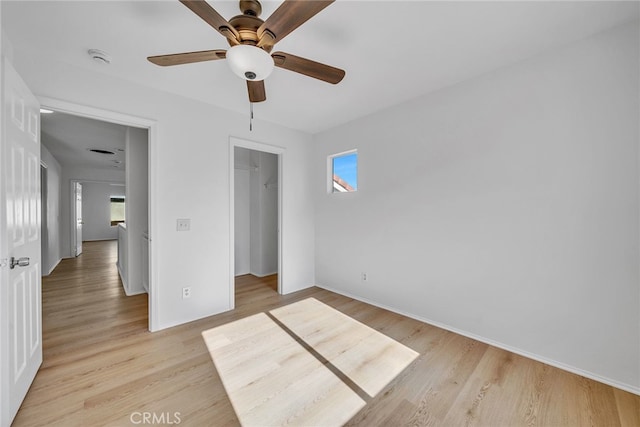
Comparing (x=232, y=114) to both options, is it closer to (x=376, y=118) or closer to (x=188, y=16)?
(x=188, y=16)

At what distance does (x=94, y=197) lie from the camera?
9.25 metres

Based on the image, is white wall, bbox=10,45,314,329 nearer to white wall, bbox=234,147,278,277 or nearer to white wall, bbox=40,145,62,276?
white wall, bbox=234,147,278,277

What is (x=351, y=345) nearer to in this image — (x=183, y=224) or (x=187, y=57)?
(x=183, y=224)

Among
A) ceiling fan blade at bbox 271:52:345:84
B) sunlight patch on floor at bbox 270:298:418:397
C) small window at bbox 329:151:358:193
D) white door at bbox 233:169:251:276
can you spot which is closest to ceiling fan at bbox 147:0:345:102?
ceiling fan blade at bbox 271:52:345:84

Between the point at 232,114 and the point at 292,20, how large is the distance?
6.75 feet

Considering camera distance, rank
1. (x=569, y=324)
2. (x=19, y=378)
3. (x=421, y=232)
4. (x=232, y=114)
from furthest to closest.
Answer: (x=232, y=114) → (x=421, y=232) → (x=569, y=324) → (x=19, y=378)

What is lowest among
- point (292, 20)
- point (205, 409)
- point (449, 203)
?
point (205, 409)

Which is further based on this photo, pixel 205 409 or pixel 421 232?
pixel 421 232

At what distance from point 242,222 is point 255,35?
3682 mm

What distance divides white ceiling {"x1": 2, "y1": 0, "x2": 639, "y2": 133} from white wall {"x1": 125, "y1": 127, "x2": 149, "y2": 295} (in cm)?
143

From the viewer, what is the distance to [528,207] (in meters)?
2.00

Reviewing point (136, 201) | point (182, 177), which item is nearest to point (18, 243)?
point (182, 177)

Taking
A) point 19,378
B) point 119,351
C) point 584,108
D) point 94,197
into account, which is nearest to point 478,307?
point 584,108

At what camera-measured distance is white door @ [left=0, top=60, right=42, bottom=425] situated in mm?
1318
